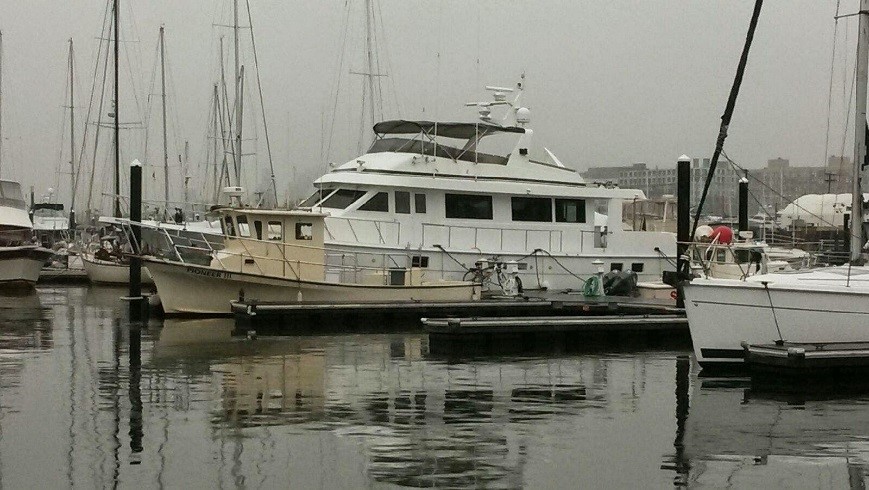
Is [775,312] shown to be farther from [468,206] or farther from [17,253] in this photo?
[17,253]

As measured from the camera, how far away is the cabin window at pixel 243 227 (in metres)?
28.6

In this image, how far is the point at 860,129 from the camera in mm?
20438

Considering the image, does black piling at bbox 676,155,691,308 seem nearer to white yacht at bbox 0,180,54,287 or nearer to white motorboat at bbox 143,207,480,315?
white motorboat at bbox 143,207,480,315

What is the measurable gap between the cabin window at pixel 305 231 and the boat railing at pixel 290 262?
221 millimetres

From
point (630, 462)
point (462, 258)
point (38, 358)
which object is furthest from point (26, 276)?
point (630, 462)

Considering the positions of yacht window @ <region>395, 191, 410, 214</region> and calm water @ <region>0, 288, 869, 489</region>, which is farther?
yacht window @ <region>395, 191, 410, 214</region>

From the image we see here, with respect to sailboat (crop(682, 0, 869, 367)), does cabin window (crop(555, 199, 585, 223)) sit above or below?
above

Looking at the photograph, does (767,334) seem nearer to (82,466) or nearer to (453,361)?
(453,361)

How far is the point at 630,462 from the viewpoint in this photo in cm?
1220

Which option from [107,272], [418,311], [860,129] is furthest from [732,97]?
[107,272]

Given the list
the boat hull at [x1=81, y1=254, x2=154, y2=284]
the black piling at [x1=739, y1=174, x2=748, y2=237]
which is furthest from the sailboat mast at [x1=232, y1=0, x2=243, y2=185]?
the black piling at [x1=739, y1=174, x2=748, y2=237]

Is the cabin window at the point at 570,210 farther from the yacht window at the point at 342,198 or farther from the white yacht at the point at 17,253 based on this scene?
the white yacht at the point at 17,253

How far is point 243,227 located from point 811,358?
15602 mm

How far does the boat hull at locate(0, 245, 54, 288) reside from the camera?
39.5 m
